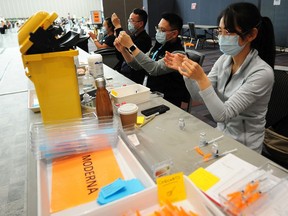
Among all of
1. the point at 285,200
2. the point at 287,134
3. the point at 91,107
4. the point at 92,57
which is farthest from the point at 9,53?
the point at 285,200

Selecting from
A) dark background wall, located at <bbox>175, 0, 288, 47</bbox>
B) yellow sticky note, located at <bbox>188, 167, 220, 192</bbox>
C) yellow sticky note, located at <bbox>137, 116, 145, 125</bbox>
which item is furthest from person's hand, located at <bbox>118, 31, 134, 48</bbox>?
dark background wall, located at <bbox>175, 0, 288, 47</bbox>

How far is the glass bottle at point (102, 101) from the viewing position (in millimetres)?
977

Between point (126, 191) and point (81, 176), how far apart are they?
0.17 meters

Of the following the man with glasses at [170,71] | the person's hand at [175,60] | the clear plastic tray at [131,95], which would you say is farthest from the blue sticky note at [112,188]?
the man with glasses at [170,71]

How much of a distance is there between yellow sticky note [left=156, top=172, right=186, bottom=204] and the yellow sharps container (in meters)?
0.61

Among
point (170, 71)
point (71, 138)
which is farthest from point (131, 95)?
point (170, 71)

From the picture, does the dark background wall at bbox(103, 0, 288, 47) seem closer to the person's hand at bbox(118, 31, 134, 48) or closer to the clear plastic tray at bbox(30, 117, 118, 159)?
the person's hand at bbox(118, 31, 134, 48)

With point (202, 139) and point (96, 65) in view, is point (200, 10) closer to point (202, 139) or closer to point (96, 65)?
point (96, 65)

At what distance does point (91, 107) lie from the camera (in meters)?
1.17

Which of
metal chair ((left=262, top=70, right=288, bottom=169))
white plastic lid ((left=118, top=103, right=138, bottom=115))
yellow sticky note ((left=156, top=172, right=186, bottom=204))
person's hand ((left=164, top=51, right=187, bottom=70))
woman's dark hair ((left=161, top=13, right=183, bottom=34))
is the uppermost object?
woman's dark hair ((left=161, top=13, right=183, bottom=34))

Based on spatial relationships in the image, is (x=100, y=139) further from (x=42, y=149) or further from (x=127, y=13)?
(x=127, y=13)

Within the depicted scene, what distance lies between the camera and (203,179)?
0.74 metres

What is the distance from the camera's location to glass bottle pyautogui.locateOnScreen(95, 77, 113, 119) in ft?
3.21

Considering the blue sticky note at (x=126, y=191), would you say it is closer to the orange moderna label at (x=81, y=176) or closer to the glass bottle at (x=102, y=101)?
the orange moderna label at (x=81, y=176)
